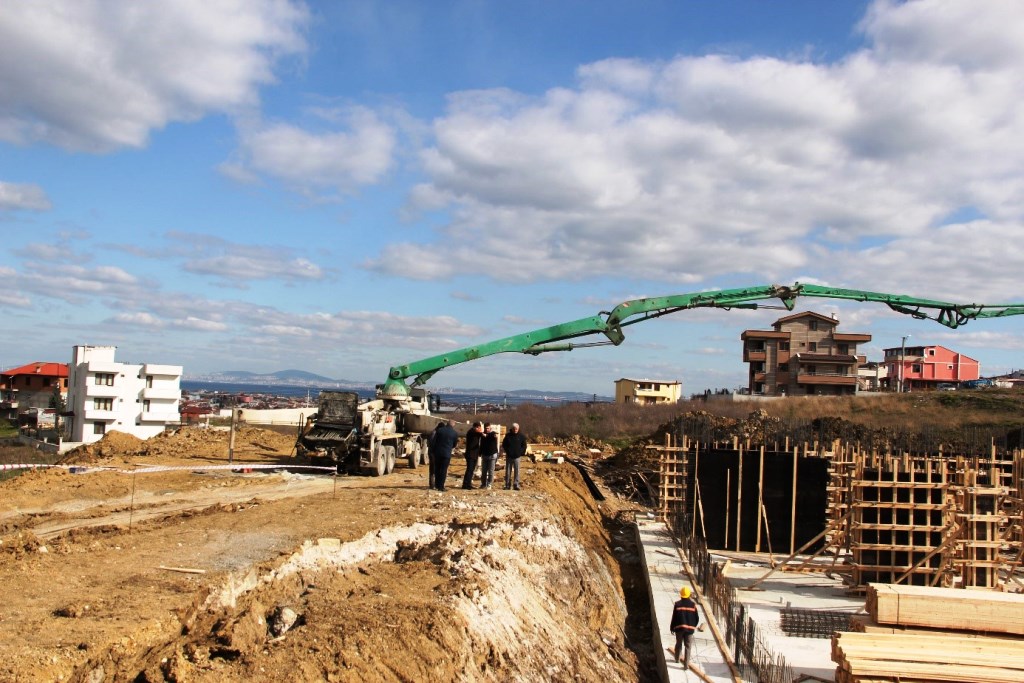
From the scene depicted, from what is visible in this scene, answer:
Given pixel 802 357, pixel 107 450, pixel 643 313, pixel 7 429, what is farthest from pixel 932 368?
pixel 7 429

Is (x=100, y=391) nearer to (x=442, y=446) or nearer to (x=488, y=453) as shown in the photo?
(x=488, y=453)

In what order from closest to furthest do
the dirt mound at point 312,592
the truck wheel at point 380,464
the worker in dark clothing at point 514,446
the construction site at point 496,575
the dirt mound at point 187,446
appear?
the dirt mound at point 312,592
the construction site at point 496,575
the worker in dark clothing at point 514,446
the truck wheel at point 380,464
the dirt mound at point 187,446

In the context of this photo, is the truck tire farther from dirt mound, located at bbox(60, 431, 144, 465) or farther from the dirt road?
dirt mound, located at bbox(60, 431, 144, 465)

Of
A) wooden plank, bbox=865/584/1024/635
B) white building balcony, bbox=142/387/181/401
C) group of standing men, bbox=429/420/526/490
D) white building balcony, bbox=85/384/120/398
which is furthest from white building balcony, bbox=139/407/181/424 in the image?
wooden plank, bbox=865/584/1024/635

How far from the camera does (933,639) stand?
9938 millimetres

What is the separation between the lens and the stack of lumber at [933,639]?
9.22 meters

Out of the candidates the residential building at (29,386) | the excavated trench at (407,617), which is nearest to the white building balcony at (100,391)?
the residential building at (29,386)

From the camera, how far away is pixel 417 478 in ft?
62.6

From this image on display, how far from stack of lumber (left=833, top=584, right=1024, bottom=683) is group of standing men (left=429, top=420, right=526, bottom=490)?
7547mm

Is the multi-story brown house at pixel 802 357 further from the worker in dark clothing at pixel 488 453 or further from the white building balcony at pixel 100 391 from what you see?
the worker in dark clothing at pixel 488 453

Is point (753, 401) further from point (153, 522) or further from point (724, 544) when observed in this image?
point (153, 522)

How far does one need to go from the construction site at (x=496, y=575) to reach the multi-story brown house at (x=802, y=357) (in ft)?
133

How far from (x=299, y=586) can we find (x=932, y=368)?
261 ft

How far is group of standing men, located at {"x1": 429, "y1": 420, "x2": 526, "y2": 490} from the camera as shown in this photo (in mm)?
15703
